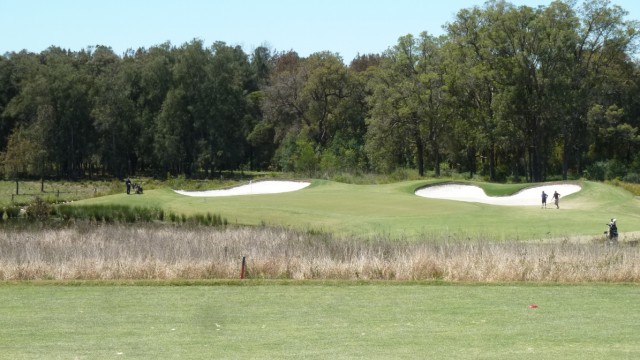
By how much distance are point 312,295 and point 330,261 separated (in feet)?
11.7

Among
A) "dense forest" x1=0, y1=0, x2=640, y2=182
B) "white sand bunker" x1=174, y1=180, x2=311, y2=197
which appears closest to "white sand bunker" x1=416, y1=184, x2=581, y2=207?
"white sand bunker" x1=174, y1=180, x2=311, y2=197

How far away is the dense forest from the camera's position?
212 feet

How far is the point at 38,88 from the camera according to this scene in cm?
8400

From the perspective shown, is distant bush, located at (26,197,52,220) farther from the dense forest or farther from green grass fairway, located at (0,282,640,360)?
the dense forest

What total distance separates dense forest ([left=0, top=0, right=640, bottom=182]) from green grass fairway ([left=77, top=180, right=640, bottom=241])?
2078 centimetres

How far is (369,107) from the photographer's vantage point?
278 feet

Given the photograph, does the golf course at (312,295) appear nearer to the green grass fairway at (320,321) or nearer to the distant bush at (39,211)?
the green grass fairway at (320,321)

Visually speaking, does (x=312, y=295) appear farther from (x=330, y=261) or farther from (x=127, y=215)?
(x=127, y=215)

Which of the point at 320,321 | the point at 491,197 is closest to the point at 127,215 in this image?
the point at 491,197

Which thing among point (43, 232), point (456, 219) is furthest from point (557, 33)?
point (43, 232)

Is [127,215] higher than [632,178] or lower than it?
lower

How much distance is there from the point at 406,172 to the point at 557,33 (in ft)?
50.9

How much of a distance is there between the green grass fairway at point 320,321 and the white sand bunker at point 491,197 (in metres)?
28.7

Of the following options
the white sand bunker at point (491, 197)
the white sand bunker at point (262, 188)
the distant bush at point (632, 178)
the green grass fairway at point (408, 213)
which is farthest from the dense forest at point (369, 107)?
the green grass fairway at point (408, 213)
